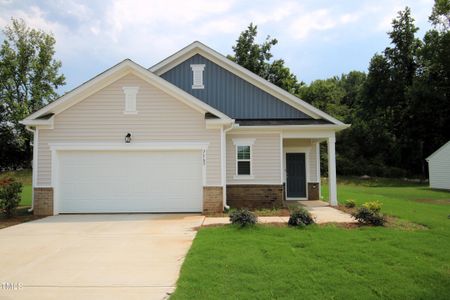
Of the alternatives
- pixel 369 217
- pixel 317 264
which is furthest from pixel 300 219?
pixel 317 264

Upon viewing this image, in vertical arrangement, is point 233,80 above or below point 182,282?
above

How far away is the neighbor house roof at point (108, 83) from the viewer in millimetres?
12641

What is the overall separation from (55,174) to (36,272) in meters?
7.33

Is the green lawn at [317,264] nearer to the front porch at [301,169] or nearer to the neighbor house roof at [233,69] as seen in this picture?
the neighbor house roof at [233,69]

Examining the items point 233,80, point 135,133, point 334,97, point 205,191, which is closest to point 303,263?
point 205,191

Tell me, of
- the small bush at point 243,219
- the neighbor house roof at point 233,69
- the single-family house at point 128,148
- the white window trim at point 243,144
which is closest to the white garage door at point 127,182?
the single-family house at point 128,148

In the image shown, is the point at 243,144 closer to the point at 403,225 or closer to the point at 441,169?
the point at 403,225

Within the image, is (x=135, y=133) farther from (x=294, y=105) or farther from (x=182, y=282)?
(x=182, y=282)

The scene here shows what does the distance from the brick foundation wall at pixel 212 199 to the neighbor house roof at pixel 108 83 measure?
248 cm

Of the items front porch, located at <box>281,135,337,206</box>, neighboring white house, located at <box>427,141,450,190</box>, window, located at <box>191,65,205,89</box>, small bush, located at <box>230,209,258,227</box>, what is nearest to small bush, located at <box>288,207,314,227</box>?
small bush, located at <box>230,209,258,227</box>

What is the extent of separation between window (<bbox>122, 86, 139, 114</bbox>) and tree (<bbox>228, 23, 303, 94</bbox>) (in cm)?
2282

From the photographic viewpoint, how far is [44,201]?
12.6m

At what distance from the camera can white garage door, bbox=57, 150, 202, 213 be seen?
12922 millimetres

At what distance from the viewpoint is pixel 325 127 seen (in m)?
14.5
